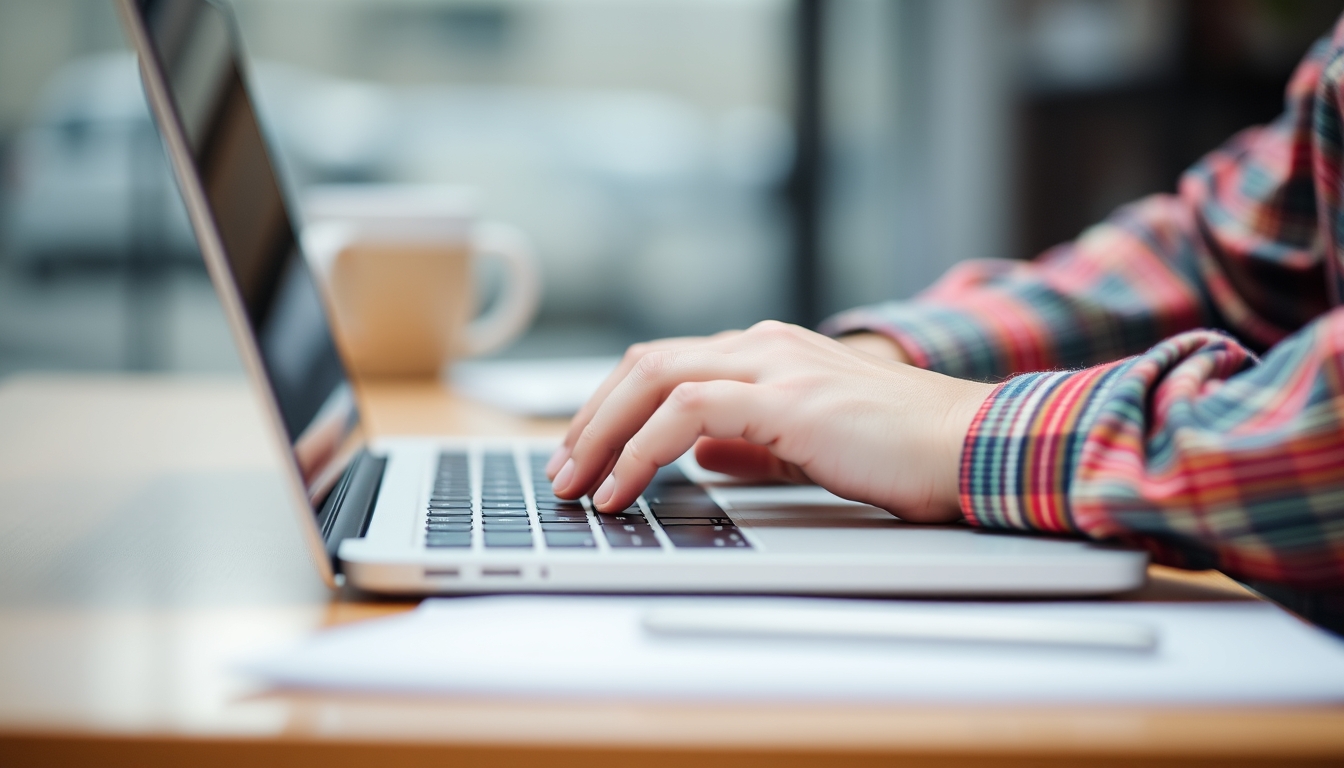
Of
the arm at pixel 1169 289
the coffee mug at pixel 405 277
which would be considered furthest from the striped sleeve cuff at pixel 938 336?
the coffee mug at pixel 405 277

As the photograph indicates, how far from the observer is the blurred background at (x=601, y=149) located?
239cm

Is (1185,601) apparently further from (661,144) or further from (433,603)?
(661,144)

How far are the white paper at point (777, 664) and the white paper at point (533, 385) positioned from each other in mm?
440

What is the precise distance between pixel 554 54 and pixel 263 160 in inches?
92.6

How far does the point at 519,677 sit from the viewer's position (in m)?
0.28

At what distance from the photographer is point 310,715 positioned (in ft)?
0.86

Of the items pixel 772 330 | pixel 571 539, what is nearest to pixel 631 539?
pixel 571 539

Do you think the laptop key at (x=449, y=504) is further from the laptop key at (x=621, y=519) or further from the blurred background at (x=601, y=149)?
the blurred background at (x=601, y=149)

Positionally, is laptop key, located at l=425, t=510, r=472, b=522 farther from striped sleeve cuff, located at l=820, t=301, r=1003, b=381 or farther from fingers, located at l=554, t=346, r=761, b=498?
striped sleeve cuff, located at l=820, t=301, r=1003, b=381

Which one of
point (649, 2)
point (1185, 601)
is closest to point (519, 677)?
point (1185, 601)

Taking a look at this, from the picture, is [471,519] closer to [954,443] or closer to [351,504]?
[351,504]

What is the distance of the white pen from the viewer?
293mm

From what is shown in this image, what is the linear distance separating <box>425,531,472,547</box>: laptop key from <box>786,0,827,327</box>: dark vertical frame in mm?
2300

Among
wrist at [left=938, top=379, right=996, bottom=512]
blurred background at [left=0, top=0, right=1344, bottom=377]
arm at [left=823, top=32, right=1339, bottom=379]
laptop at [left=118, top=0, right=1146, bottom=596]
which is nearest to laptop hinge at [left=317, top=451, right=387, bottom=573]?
laptop at [left=118, top=0, right=1146, bottom=596]
